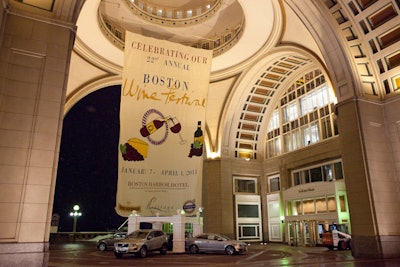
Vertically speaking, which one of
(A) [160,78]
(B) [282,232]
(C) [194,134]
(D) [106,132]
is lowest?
(B) [282,232]

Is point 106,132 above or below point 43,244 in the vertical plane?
above

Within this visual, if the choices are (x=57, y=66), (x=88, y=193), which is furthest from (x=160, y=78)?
(x=88, y=193)

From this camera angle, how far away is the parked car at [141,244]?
16.0m

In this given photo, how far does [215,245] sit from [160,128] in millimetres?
7418

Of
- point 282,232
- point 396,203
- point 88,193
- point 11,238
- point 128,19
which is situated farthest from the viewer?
point 88,193

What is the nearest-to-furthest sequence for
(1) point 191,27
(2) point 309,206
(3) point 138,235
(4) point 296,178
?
1. (3) point 138,235
2. (2) point 309,206
3. (1) point 191,27
4. (4) point 296,178

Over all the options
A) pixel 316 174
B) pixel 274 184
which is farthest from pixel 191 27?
pixel 274 184

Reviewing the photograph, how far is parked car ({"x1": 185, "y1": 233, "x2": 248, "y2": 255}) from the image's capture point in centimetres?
1791

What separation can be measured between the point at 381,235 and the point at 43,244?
1397 cm

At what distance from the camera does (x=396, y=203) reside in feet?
51.6

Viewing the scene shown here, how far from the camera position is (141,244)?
53.6ft

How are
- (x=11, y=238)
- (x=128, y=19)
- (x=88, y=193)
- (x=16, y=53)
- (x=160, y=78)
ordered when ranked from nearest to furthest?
(x=11, y=238), (x=16, y=53), (x=160, y=78), (x=128, y=19), (x=88, y=193)

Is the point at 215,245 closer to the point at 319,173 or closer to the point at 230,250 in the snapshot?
the point at 230,250

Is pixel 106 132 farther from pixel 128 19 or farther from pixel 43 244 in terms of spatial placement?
pixel 43 244
